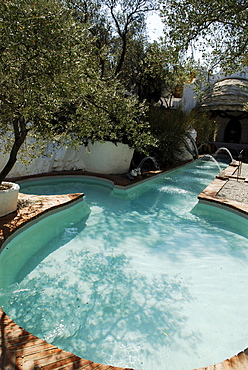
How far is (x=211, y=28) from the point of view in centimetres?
654

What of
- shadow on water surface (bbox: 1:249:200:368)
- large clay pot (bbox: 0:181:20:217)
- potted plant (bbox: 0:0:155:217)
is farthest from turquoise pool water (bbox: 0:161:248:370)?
potted plant (bbox: 0:0:155:217)

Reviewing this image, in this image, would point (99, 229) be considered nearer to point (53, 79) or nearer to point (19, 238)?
point (19, 238)

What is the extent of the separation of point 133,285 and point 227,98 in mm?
19490

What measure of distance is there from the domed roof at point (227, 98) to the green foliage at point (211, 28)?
1397 centimetres

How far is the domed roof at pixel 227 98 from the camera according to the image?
20031 millimetres

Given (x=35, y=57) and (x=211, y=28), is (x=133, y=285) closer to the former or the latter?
(x=35, y=57)

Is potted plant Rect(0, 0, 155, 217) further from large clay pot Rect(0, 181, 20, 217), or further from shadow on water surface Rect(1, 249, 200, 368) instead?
shadow on water surface Rect(1, 249, 200, 368)

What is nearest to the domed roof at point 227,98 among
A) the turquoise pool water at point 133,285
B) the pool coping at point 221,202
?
the pool coping at point 221,202

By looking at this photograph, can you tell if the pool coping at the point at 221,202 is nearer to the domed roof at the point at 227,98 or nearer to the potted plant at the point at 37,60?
the potted plant at the point at 37,60

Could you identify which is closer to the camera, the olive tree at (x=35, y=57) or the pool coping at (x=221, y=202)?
the olive tree at (x=35, y=57)

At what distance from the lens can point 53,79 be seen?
4168mm

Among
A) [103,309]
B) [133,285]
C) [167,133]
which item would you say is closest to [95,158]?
[167,133]

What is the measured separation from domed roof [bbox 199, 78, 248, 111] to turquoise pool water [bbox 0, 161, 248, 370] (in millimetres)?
15429

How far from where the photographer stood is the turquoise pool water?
2.94 m
